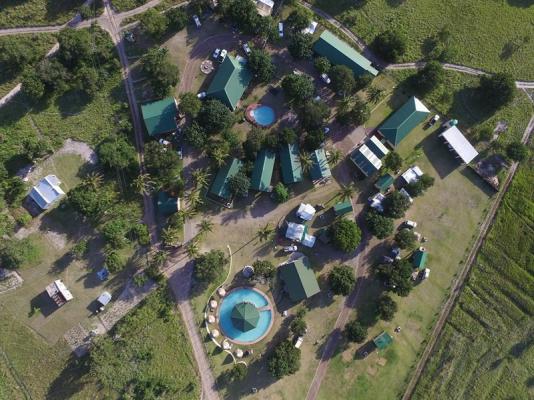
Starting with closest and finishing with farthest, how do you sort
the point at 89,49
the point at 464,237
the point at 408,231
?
the point at 89,49
the point at 408,231
the point at 464,237

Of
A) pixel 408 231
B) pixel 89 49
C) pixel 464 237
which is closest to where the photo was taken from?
pixel 89 49

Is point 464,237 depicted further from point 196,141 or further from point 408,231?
point 196,141

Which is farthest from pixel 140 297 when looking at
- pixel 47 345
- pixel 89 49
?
pixel 89 49

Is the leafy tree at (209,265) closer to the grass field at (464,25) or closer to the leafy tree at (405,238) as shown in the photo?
the leafy tree at (405,238)

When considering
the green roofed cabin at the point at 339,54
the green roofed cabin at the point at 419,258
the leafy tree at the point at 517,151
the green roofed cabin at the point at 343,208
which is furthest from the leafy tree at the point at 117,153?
the leafy tree at the point at 517,151

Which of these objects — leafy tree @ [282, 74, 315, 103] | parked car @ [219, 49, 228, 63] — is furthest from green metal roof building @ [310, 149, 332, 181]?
parked car @ [219, 49, 228, 63]

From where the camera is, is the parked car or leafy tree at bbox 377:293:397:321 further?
the parked car

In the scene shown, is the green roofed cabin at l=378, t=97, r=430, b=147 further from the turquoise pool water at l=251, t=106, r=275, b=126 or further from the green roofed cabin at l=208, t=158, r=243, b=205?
the green roofed cabin at l=208, t=158, r=243, b=205
